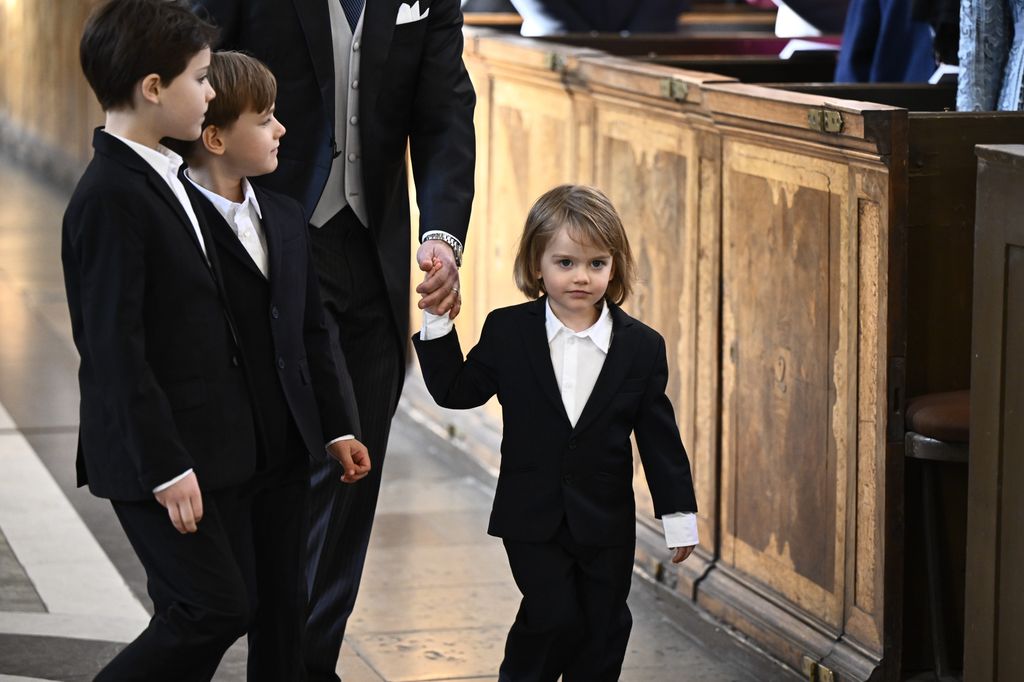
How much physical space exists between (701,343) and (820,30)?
11.0ft

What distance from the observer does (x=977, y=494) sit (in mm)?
3443

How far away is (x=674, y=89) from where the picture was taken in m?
4.68

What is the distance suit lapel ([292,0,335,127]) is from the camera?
11.2ft

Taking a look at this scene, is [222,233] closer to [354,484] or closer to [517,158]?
[354,484]

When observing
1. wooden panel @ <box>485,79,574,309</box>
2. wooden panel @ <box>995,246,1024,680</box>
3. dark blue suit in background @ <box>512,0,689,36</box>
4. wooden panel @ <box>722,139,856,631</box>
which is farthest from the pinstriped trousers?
dark blue suit in background @ <box>512,0,689,36</box>

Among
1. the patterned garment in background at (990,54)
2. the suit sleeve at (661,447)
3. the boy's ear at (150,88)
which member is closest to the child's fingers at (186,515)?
the boy's ear at (150,88)

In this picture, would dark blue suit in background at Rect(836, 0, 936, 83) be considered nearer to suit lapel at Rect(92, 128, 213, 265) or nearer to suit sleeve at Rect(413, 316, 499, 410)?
suit sleeve at Rect(413, 316, 499, 410)

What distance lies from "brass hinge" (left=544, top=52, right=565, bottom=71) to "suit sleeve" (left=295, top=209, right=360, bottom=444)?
2.41 m

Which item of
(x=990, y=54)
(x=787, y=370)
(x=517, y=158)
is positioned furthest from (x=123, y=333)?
(x=517, y=158)

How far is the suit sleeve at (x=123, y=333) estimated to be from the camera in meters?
2.75

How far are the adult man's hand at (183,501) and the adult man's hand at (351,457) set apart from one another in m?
0.41

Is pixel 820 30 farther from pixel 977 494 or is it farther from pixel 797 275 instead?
pixel 977 494

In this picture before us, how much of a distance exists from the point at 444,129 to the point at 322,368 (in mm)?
672

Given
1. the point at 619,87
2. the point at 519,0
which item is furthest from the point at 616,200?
the point at 519,0
